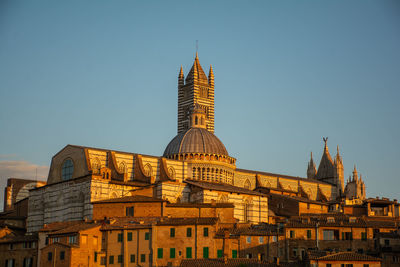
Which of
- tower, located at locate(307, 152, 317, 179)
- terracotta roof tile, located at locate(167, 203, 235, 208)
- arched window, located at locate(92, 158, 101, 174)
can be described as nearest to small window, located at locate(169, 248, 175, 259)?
terracotta roof tile, located at locate(167, 203, 235, 208)

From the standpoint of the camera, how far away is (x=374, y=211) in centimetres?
7506

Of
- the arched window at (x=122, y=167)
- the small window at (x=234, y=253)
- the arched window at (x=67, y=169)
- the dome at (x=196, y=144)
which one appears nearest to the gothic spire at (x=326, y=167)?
the dome at (x=196, y=144)

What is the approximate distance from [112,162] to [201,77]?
158ft

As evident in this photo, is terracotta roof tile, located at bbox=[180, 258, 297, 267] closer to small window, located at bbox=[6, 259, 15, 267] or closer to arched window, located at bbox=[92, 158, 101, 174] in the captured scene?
small window, located at bbox=[6, 259, 15, 267]

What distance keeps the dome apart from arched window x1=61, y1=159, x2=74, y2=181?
13.5m

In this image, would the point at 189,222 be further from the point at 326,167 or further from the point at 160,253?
the point at 326,167

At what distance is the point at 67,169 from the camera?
69375 mm

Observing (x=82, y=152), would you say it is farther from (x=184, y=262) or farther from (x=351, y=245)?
(x=351, y=245)

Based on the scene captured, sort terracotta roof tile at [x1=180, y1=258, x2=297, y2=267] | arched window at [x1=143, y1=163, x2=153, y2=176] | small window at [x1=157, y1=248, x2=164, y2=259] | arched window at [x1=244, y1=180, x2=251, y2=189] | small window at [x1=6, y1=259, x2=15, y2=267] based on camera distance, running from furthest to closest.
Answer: arched window at [x1=244, y1=180, x2=251, y2=189] < arched window at [x1=143, y1=163, x2=153, y2=176] < small window at [x1=6, y1=259, x2=15, y2=267] < small window at [x1=157, y1=248, x2=164, y2=259] < terracotta roof tile at [x1=180, y1=258, x2=297, y2=267]

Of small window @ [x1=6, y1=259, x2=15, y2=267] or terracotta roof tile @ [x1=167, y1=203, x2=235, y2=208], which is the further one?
terracotta roof tile @ [x1=167, y1=203, x2=235, y2=208]

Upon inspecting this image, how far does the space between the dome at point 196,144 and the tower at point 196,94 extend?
3082 centimetres

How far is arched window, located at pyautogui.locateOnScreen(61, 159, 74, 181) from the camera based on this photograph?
68.9 m

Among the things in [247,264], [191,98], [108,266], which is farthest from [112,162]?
[191,98]

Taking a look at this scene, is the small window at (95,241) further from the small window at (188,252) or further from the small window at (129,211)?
the small window at (129,211)
